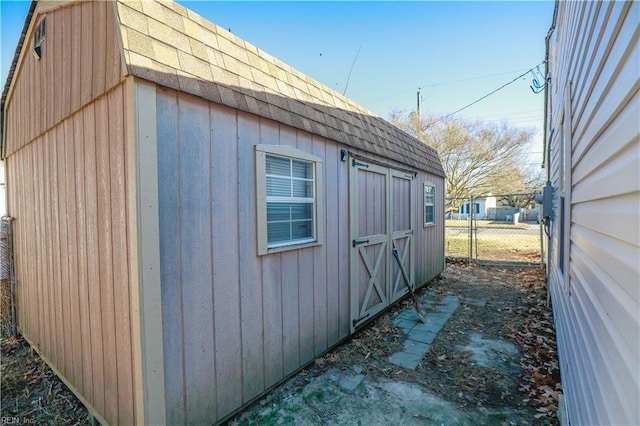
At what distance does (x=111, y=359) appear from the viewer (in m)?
2.28

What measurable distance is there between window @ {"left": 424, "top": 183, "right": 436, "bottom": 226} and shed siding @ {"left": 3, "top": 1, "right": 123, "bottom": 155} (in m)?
5.84

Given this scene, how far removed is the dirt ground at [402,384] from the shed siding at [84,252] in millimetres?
303

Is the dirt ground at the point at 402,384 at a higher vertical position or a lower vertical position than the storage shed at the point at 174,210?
lower

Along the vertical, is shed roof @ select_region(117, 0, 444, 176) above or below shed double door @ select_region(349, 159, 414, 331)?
above

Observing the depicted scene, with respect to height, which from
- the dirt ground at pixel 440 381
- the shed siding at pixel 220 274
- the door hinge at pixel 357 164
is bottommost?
the dirt ground at pixel 440 381

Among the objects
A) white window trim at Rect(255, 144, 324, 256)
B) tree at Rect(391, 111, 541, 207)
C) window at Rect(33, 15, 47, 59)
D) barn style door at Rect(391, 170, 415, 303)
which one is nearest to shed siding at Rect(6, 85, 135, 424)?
window at Rect(33, 15, 47, 59)

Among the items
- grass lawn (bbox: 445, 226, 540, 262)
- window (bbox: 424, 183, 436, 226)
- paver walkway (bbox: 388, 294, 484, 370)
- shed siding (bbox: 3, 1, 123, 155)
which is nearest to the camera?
shed siding (bbox: 3, 1, 123, 155)

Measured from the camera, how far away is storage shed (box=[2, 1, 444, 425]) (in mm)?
2010

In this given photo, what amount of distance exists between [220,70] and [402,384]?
3.31 m

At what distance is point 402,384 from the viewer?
295 centimetres

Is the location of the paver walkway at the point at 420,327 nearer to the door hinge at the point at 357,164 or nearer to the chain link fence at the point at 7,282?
the door hinge at the point at 357,164

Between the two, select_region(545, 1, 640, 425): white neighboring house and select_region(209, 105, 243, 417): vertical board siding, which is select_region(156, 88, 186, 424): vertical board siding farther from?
select_region(545, 1, 640, 425): white neighboring house

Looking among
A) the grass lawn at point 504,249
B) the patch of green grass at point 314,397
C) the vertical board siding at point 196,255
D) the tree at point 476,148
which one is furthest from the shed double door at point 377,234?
the tree at point 476,148

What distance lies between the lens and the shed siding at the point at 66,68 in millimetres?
2121
